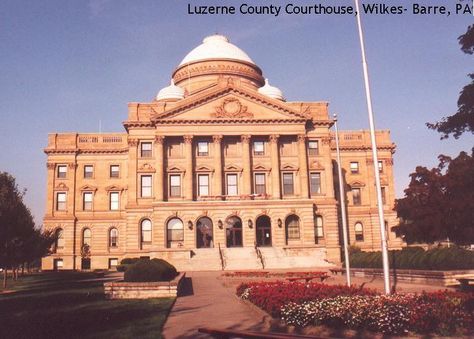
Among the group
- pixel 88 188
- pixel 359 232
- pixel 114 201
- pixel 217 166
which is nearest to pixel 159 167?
pixel 217 166

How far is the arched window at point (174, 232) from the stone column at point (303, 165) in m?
14.9

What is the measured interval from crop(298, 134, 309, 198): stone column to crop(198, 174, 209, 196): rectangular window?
11.3 metres

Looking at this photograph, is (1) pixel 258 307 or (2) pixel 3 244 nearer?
(1) pixel 258 307

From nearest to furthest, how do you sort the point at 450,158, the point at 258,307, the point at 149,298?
the point at 258,307 < the point at 149,298 < the point at 450,158

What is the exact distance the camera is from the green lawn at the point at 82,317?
13.9 metres

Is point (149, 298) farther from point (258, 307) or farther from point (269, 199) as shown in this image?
point (269, 199)

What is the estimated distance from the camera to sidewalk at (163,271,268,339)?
48.0ft

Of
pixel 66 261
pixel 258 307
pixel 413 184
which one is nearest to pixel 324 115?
pixel 413 184

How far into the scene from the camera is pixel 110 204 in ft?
214

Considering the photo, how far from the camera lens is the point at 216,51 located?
76062 millimetres

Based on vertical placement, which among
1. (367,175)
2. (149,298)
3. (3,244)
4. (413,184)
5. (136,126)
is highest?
(136,126)

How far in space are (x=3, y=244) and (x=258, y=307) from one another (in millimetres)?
20659

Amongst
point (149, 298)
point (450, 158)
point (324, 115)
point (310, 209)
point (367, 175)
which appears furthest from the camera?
point (367, 175)

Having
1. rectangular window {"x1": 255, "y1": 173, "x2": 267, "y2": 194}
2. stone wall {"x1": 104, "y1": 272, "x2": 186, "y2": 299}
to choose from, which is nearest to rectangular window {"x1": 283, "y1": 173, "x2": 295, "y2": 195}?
rectangular window {"x1": 255, "y1": 173, "x2": 267, "y2": 194}
